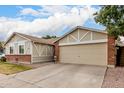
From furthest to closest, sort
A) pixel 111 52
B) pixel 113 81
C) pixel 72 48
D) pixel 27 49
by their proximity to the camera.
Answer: pixel 27 49 → pixel 72 48 → pixel 111 52 → pixel 113 81

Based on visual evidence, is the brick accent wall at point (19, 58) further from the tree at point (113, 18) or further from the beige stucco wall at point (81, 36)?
the tree at point (113, 18)

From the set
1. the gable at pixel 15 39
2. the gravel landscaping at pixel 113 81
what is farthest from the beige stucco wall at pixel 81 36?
the gravel landscaping at pixel 113 81

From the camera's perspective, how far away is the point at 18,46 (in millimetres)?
19750

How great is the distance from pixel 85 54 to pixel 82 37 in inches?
72.5

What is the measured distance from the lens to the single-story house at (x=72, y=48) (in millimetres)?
14312

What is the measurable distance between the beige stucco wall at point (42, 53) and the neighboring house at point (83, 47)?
95.8 inches

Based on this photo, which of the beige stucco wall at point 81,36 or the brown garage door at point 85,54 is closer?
the brown garage door at point 85,54

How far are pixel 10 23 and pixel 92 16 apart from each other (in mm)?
14838

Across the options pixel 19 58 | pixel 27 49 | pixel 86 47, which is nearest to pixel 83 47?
pixel 86 47

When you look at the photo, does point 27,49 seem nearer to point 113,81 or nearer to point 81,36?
point 81,36

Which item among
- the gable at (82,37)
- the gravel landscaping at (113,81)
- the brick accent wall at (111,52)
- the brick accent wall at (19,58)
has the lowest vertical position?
the gravel landscaping at (113,81)

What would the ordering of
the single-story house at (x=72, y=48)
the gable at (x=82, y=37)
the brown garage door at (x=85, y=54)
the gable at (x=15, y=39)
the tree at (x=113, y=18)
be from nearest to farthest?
the tree at (x=113, y=18) < the single-story house at (x=72, y=48) < the brown garage door at (x=85, y=54) < the gable at (x=82, y=37) < the gable at (x=15, y=39)

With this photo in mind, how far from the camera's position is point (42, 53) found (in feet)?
65.1
